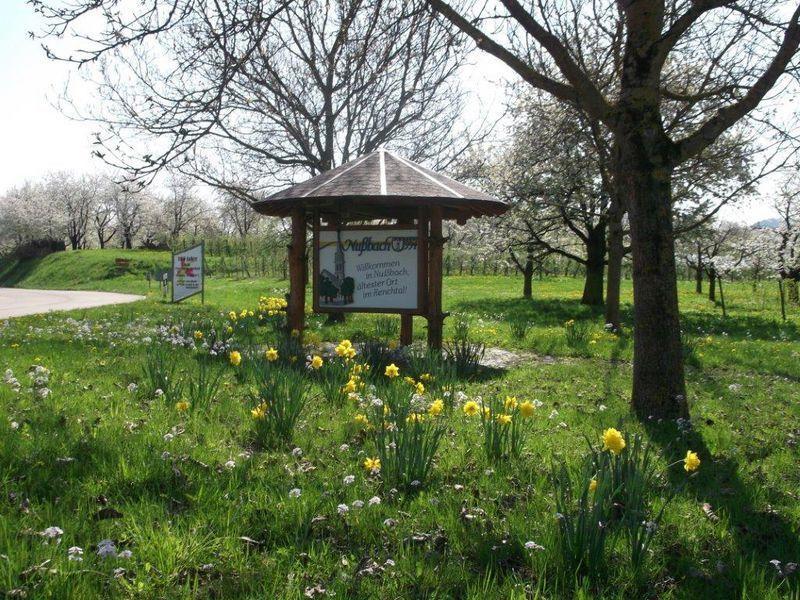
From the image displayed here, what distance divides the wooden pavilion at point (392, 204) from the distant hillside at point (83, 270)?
27949 millimetres

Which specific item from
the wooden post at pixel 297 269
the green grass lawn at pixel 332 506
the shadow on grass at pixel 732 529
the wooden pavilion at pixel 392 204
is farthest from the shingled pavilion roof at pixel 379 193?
the shadow on grass at pixel 732 529

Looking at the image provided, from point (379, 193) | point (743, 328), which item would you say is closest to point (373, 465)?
point (379, 193)

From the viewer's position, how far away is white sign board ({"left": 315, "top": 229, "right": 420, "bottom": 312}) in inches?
328

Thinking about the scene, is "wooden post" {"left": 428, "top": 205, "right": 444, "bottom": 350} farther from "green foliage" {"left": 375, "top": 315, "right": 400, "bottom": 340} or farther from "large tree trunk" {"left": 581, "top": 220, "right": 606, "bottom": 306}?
"large tree trunk" {"left": 581, "top": 220, "right": 606, "bottom": 306}

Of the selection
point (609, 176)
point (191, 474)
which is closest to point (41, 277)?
point (609, 176)

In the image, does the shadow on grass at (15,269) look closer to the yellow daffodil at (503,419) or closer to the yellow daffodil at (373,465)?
the yellow daffodil at (373,465)

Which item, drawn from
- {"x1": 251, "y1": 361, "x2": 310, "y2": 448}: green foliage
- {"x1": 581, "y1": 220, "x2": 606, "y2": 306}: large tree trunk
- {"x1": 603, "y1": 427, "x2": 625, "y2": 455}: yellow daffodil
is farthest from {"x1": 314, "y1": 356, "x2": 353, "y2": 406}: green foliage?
{"x1": 581, "y1": 220, "x2": 606, "y2": 306}: large tree trunk

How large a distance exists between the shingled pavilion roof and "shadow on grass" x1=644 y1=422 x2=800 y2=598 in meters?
4.51

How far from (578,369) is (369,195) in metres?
3.34

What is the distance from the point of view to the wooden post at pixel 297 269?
8.59 m

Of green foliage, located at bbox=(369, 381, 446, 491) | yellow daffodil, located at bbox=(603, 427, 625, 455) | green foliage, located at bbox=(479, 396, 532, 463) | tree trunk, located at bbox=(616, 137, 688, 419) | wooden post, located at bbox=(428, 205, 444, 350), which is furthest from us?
wooden post, located at bbox=(428, 205, 444, 350)

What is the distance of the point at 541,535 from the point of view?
253 cm

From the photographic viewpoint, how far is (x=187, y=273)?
59.2ft

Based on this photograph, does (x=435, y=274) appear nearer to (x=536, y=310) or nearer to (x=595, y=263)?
(x=536, y=310)
